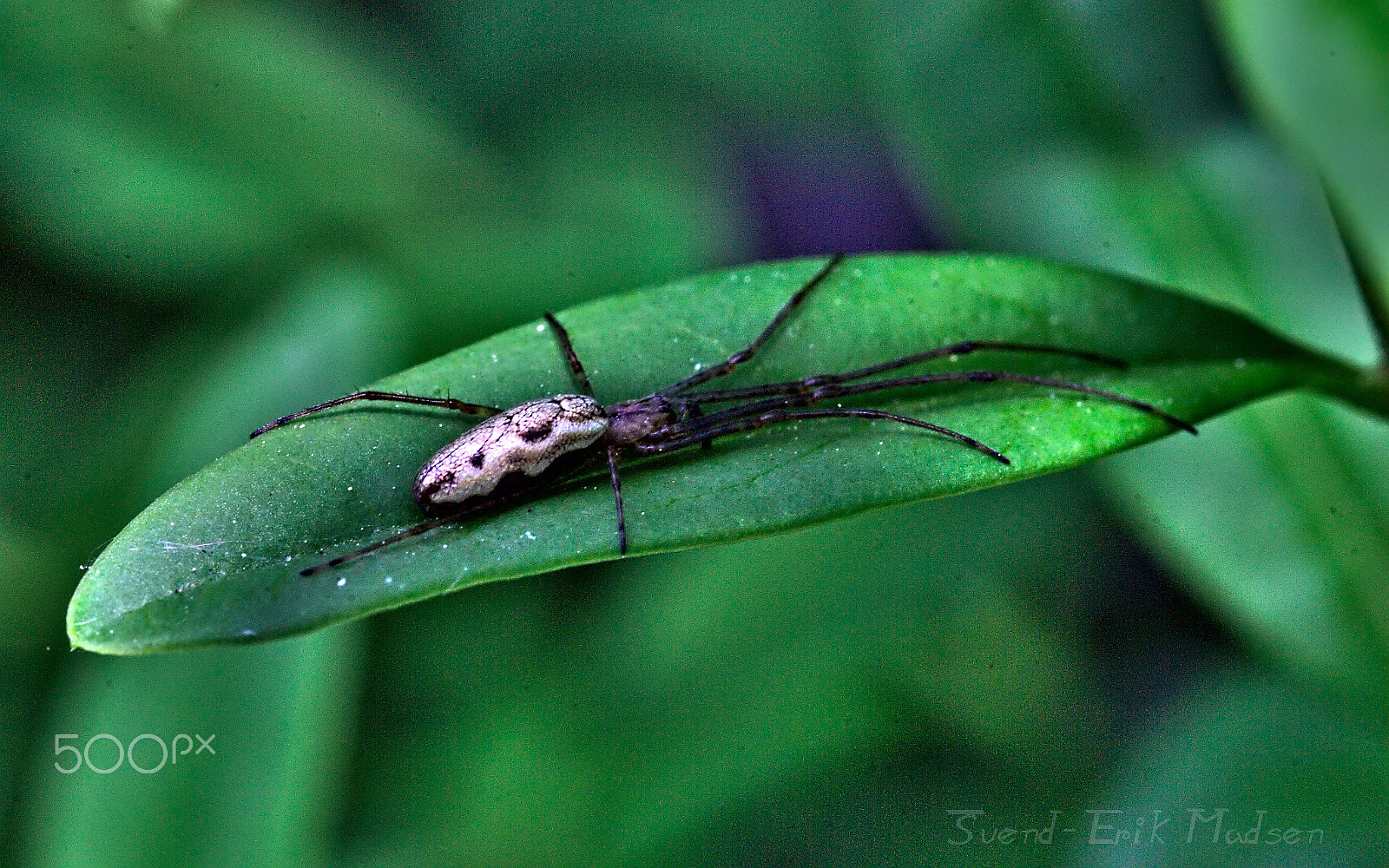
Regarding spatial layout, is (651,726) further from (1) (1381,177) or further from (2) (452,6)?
(2) (452,6)

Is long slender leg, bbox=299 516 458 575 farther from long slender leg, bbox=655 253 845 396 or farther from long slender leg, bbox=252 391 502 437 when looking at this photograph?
long slender leg, bbox=655 253 845 396

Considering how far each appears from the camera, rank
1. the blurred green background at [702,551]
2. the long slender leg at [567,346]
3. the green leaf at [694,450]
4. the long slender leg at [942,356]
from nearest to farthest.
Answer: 1. the green leaf at [694,450]
2. the long slender leg at [567,346]
3. the long slender leg at [942,356]
4. the blurred green background at [702,551]

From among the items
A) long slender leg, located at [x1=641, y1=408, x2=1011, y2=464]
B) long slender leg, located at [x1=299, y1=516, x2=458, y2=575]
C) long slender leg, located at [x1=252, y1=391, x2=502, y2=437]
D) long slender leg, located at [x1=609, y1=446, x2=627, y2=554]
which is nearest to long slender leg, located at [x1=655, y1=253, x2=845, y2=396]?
long slender leg, located at [x1=641, y1=408, x2=1011, y2=464]

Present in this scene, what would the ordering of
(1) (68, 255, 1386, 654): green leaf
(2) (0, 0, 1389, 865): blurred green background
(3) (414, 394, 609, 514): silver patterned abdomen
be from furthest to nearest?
(2) (0, 0, 1389, 865): blurred green background < (3) (414, 394, 609, 514): silver patterned abdomen < (1) (68, 255, 1386, 654): green leaf

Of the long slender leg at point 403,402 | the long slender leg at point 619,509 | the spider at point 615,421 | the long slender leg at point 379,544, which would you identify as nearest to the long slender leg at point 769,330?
the spider at point 615,421

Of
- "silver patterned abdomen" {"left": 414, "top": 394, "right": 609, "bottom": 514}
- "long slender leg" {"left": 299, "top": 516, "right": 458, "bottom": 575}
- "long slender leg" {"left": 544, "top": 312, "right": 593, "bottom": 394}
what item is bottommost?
"long slender leg" {"left": 299, "top": 516, "right": 458, "bottom": 575}

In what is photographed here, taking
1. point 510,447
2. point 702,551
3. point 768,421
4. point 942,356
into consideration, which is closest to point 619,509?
point 510,447

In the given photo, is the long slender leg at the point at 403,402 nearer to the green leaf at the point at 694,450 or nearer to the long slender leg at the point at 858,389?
the green leaf at the point at 694,450
